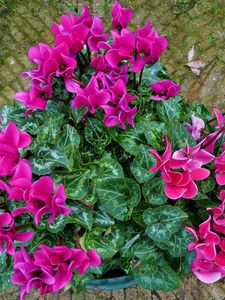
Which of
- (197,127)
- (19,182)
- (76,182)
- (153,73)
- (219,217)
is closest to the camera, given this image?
(19,182)

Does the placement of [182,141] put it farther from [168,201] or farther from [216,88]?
[216,88]

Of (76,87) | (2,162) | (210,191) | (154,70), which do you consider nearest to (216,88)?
(154,70)

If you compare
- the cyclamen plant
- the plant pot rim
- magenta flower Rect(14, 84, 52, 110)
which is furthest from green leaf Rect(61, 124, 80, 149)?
the plant pot rim

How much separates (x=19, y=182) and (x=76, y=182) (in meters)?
0.23

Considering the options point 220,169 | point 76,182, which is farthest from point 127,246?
point 220,169

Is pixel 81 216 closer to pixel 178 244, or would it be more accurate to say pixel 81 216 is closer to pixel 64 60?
Answer: pixel 178 244

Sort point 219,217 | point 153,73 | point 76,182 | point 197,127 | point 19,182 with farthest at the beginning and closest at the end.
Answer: point 153,73
point 197,127
point 76,182
point 219,217
point 19,182

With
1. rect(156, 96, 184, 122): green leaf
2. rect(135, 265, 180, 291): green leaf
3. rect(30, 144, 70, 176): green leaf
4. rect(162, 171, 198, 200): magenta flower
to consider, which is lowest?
rect(135, 265, 180, 291): green leaf

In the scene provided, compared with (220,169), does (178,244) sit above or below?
below

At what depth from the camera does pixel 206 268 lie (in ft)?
3.93

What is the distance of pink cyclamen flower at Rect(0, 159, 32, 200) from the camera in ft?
3.57

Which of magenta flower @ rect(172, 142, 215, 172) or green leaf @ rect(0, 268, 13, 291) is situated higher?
magenta flower @ rect(172, 142, 215, 172)

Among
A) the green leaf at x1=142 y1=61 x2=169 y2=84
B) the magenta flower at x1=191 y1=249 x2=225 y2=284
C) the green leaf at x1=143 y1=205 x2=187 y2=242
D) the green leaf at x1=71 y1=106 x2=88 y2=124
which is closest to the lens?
the magenta flower at x1=191 y1=249 x2=225 y2=284

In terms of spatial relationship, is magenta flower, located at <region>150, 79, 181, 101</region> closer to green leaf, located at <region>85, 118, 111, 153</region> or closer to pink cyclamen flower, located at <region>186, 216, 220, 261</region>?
green leaf, located at <region>85, 118, 111, 153</region>
